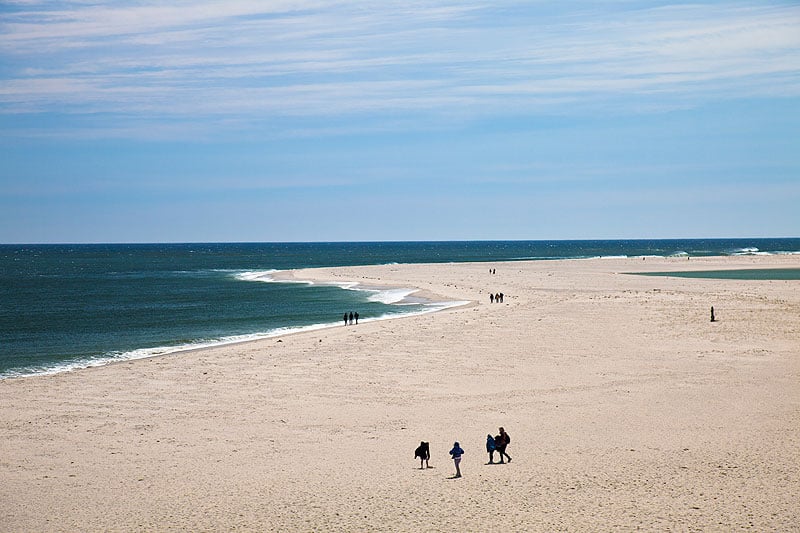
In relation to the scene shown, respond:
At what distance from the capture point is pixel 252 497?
19.2 m

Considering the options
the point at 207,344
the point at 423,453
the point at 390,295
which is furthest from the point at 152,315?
the point at 423,453

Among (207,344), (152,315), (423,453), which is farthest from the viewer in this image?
(152,315)

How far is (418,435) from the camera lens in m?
24.2

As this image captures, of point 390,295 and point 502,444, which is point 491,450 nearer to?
point 502,444

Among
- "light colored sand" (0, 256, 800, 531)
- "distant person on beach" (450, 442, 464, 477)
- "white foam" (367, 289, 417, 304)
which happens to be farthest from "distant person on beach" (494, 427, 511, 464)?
"white foam" (367, 289, 417, 304)

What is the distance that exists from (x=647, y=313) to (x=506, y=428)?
31.6m

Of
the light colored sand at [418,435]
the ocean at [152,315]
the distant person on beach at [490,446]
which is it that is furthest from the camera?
the ocean at [152,315]

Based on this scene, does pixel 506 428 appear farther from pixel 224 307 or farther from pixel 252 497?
pixel 224 307

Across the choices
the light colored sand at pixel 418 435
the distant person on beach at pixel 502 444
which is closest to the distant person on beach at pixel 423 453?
the light colored sand at pixel 418 435

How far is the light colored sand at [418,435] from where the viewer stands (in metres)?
18.1

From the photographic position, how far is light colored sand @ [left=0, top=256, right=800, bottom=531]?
18.1 meters

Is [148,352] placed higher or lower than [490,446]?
higher

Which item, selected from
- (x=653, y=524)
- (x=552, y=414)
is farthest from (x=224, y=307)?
(x=653, y=524)

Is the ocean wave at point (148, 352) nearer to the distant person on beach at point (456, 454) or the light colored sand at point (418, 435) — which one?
the light colored sand at point (418, 435)
